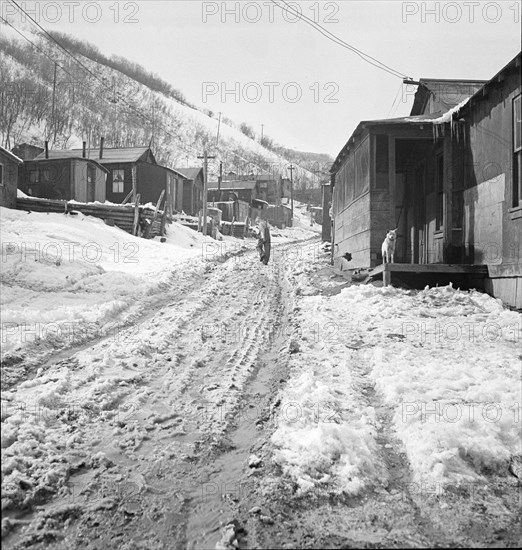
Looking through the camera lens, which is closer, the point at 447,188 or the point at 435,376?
the point at 435,376

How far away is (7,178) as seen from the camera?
2322 cm

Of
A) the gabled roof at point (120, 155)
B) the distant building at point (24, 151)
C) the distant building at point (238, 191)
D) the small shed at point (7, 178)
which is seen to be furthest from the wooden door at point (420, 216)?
the distant building at point (238, 191)

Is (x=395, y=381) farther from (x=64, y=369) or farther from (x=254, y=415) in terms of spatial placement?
(x=64, y=369)

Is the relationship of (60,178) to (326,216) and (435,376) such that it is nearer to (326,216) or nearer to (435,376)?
(326,216)

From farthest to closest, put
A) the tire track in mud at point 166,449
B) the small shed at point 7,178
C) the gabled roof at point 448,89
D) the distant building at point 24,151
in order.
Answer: the distant building at point 24,151 < the small shed at point 7,178 < the gabled roof at point 448,89 < the tire track in mud at point 166,449

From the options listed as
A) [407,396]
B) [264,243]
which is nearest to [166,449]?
[407,396]

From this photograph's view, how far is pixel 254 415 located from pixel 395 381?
159cm

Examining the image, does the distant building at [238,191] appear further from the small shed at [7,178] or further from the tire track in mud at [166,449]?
the tire track in mud at [166,449]

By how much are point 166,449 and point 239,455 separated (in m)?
0.57

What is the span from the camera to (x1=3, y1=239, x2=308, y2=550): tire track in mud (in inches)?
103

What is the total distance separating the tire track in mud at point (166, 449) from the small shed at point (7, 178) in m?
19.4

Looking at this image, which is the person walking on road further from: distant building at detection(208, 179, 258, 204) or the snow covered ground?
distant building at detection(208, 179, 258, 204)

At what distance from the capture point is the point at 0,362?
4.89 metres

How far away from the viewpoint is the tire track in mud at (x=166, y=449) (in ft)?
8.56
